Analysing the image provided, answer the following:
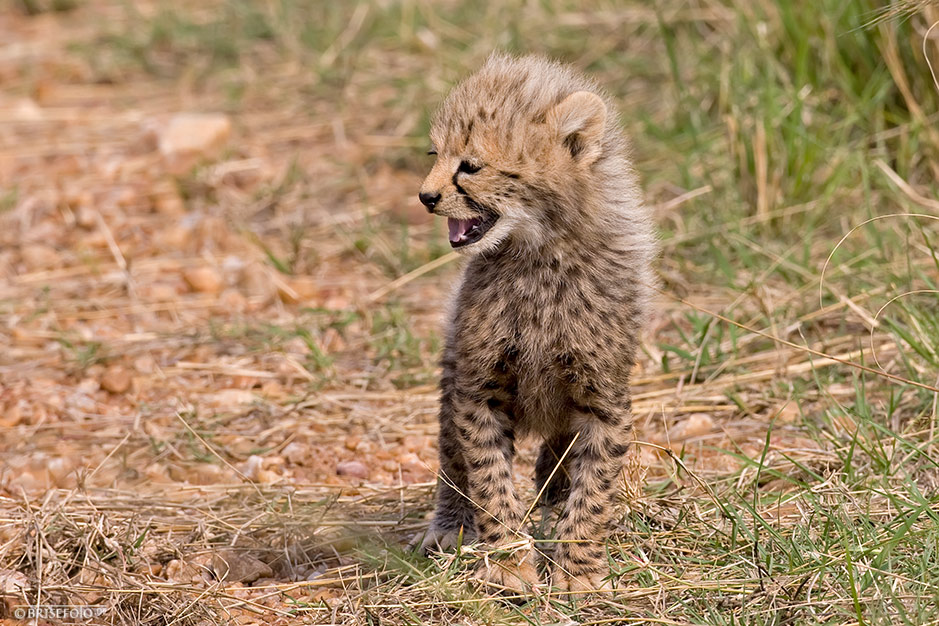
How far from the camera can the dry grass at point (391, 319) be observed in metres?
3.86

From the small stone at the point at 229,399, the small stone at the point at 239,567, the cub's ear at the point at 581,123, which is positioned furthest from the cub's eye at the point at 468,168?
the small stone at the point at 229,399

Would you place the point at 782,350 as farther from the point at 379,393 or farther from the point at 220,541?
the point at 220,541

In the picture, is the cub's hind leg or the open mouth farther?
the cub's hind leg

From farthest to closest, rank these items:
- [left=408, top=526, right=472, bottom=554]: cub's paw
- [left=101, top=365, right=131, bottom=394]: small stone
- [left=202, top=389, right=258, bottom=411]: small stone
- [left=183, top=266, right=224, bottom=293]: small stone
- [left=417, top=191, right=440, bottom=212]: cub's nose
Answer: [left=183, top=266, right=224, bottom=293]: small stone
[left=101, top=365, right=131, bottom=394]: small stone
[left=202, top=389, right=258, bottom=411]: small stone
[left=408, top=526, right=472, bottom=554]: cub's paw
[left=417, top=191, right=440, bottom=212]: cub's nose

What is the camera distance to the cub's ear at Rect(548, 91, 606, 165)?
12.4 feet

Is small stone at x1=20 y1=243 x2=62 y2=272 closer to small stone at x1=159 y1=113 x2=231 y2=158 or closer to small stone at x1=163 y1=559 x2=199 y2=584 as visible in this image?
small stone at x1=159 y1=113 x2=231 y2=158

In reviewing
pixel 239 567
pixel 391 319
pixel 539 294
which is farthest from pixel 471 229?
pixel 391 319

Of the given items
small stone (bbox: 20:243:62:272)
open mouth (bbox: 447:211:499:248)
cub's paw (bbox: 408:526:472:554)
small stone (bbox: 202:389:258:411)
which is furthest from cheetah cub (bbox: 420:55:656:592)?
small stone (bbox: 20:243:62:272)

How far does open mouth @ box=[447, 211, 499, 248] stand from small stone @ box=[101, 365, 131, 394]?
2368 millimetres

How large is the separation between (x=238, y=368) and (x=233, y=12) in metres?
5.08

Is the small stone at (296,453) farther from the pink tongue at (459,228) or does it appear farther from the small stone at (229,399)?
the pink tongue at (459,228)

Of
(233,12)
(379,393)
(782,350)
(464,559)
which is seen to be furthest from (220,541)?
(233,12)

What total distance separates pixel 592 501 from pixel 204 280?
3.36 metres

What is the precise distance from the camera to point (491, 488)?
3.90 m
